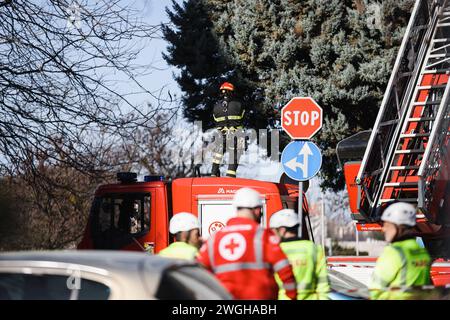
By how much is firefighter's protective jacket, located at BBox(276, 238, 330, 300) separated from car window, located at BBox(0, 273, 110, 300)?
2.80m

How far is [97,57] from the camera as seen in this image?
14.0 meters

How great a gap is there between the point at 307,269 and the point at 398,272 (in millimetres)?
991

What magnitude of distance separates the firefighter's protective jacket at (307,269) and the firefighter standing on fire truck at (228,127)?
8.08 m

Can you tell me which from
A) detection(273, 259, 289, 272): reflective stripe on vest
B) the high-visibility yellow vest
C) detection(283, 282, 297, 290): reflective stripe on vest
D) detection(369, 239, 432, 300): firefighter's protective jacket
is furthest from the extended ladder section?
detection(273, 259, 289, 272): reflective stripe on vest

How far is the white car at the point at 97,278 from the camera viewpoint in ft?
17.0

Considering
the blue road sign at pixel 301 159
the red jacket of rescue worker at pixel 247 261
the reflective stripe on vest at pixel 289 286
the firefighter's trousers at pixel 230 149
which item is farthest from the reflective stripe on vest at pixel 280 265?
the firefighter's trousers at pixel 230 149

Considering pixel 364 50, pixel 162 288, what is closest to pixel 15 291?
pixel 162 288

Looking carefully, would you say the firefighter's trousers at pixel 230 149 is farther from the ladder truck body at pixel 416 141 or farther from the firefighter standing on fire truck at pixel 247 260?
the firefighter standing on fire truck at pixel 247 260

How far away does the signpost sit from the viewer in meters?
12.9

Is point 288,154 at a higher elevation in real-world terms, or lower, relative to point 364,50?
lower

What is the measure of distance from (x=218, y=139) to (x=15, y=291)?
11.4 meters

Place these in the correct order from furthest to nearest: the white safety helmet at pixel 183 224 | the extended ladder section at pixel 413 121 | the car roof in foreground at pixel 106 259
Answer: the extended ladder section at pixel 413 121, the white safety helmet at pixel 183 224, the car roof in foreground at pixel 106 259
